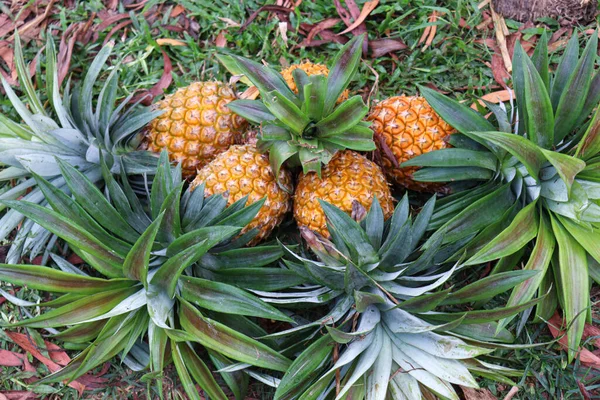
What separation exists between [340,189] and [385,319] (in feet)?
1.87

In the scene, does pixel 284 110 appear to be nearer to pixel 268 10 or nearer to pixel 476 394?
pixel 268 10

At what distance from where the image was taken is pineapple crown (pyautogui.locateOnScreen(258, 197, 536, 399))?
172 cm

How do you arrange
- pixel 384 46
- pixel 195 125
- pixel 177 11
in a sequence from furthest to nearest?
pixel 177 11 → pixel 384 46 → pixel 195 125

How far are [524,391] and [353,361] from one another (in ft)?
3.10

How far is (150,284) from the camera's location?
1.82 metres

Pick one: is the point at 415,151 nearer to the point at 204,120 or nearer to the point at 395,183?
the point at 395,183

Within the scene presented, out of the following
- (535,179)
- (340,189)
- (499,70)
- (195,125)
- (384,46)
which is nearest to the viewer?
(535,179)

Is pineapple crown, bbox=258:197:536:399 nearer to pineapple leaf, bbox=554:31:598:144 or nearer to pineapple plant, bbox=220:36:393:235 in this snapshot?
pineapple plant, bbox=220:36:393:235

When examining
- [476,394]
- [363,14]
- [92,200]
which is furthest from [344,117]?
[476,394]

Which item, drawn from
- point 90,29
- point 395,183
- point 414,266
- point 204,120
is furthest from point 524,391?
point 90,29

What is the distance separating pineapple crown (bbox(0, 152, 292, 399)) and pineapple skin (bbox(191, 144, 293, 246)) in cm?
14

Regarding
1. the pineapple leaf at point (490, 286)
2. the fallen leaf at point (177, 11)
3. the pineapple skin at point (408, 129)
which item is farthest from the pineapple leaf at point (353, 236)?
the fallen leaf at point (177, 11)

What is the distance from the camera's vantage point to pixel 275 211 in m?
2.25

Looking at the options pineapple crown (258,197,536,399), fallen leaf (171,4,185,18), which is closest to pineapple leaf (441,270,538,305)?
pineapple crown (258,197,536,399)
